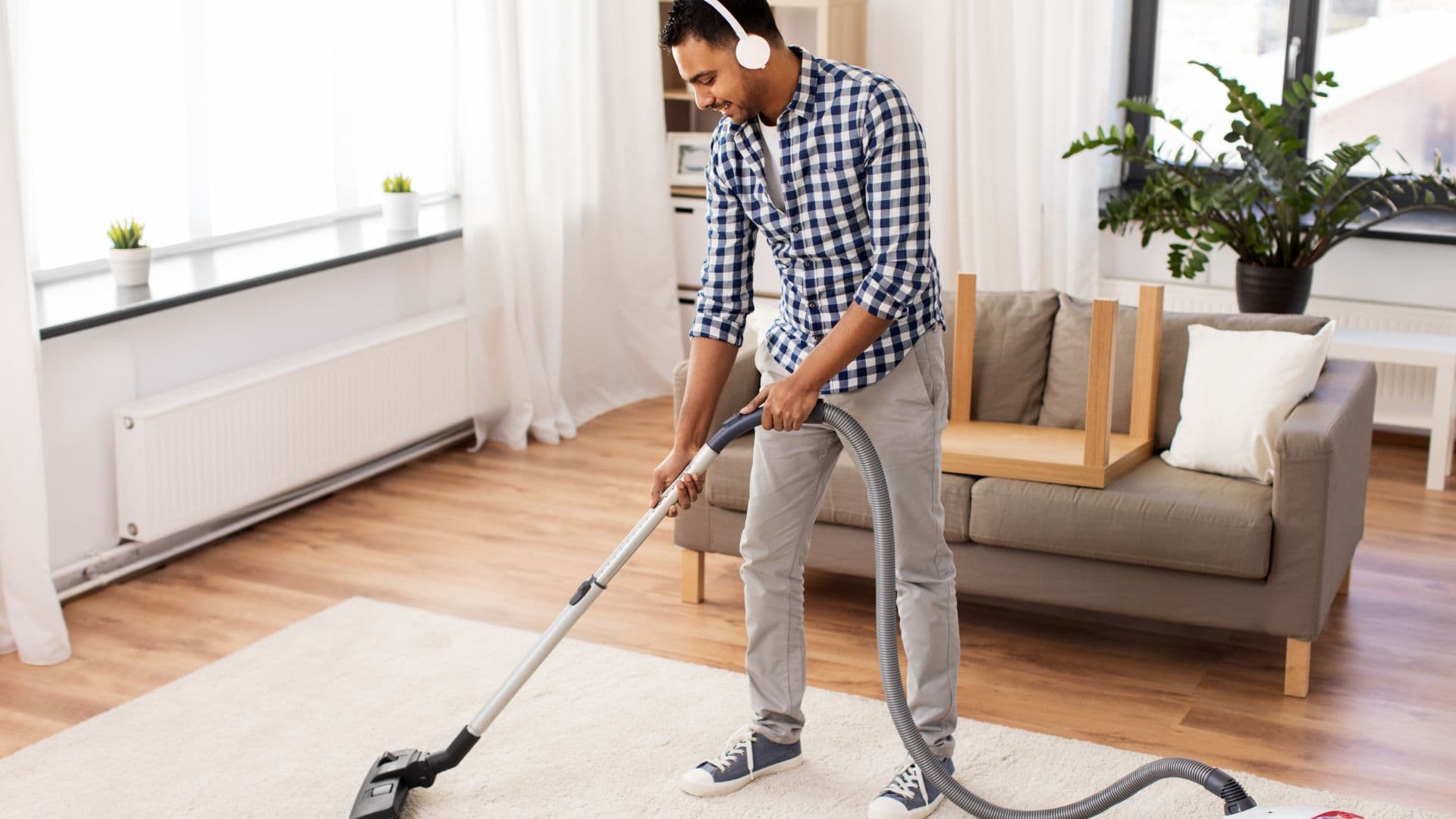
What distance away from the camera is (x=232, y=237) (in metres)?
4.21

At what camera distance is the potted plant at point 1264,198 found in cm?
420

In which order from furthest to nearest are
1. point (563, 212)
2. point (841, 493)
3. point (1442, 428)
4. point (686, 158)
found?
point (686, 158), point (563, 212), point (1442, 428), point (841, 493)

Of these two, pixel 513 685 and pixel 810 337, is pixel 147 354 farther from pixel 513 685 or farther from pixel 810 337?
pixel 810 337

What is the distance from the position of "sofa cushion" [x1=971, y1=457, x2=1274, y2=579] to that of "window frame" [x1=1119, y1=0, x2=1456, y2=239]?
6.22 ft

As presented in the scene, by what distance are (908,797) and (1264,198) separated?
2.53 metres

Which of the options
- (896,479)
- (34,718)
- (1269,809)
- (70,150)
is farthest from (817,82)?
(70,150)

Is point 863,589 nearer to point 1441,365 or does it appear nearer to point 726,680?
point 726,680

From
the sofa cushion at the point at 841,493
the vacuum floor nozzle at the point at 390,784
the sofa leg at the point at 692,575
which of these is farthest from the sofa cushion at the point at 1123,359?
the vacuum floor nozzle at the point at 390,784

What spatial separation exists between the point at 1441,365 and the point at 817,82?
2715 millimetres

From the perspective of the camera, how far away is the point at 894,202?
7.18 feet

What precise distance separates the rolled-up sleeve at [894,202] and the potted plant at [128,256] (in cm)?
209

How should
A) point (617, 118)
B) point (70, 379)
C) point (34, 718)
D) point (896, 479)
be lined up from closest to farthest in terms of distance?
1. point (896, 479)
2. point (34, 718)
3. point (70, 379)
4. point (617, 118)

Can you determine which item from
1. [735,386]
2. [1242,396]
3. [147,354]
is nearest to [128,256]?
[147,354]

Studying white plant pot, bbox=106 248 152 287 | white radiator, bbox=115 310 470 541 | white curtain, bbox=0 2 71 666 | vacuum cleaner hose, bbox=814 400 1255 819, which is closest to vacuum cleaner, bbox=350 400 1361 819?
vacuum cleaner hose, bbox=814 400 1255 819
